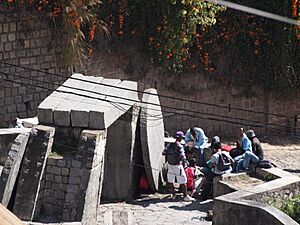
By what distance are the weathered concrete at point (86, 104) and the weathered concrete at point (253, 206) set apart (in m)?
2.03

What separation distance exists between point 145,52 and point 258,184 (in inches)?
283

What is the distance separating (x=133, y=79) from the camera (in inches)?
701

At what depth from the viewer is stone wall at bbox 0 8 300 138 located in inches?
606

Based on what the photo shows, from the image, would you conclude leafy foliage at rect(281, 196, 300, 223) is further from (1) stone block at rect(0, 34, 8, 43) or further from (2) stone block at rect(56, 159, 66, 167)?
(1) stone block at rect(0, 34, 8, 43)

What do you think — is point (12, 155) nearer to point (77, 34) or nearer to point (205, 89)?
point (77, 34)

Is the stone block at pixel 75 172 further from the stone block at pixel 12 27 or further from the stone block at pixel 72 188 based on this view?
the stone block at pixel 12 27

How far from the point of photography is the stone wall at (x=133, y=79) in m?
15.4

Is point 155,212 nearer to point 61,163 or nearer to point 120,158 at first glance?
point 120,158

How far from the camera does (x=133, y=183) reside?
12.1 m

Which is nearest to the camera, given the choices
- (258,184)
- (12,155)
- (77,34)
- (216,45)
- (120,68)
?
(12,155)

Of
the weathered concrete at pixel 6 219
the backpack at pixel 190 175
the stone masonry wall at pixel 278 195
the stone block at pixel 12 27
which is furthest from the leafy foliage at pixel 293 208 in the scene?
the weathered concrete at pixel 6 219

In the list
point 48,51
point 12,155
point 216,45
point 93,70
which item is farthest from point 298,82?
point 12,155

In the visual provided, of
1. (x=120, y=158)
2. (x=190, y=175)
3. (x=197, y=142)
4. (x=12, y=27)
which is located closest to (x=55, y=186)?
(x=120, y=158)

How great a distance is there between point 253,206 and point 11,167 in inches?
132
